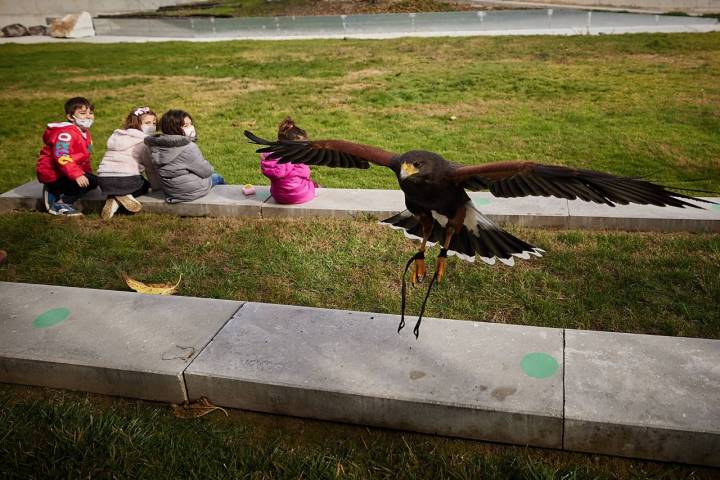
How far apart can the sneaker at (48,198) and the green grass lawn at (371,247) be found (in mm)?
169

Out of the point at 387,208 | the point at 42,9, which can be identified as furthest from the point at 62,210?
the point at 42,9

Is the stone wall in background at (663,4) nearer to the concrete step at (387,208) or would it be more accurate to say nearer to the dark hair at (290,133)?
the concrete step at (387,208)

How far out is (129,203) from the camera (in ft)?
19.5

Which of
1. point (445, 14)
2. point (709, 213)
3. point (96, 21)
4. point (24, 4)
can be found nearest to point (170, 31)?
point (96, 21)

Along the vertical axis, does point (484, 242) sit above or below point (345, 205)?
above

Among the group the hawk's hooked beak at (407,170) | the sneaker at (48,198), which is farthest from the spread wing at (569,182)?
the sneaker at (48,198)

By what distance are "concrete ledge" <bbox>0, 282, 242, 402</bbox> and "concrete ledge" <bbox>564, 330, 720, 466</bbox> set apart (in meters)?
2.13

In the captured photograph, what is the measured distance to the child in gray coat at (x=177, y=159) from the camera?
5754mm

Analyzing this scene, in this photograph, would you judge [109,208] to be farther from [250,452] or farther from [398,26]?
[398,26]

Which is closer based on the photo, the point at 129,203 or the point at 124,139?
the point at 129,203

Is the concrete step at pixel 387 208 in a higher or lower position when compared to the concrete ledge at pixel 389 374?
higher

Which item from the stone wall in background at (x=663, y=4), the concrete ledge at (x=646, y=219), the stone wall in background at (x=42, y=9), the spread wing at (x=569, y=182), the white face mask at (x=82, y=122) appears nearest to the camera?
the spread wing at (x=569, y=182)

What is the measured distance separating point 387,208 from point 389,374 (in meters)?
2.58

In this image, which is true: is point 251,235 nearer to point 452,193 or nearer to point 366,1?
point 452,193
